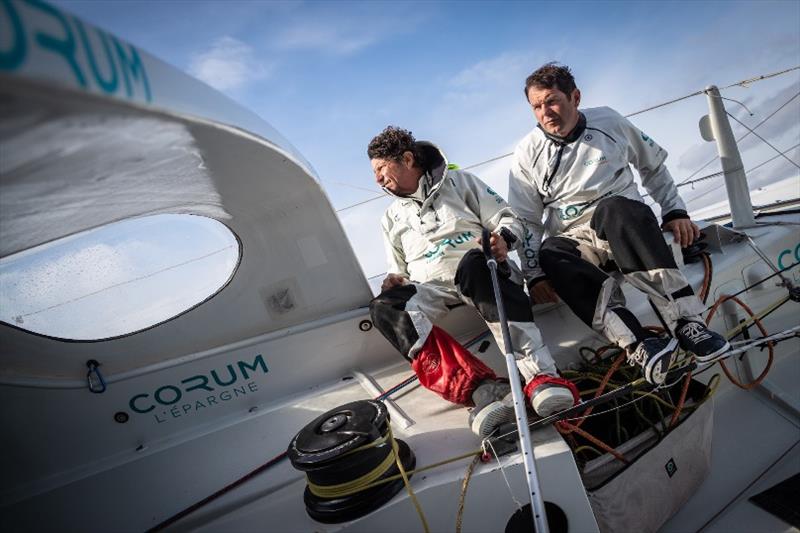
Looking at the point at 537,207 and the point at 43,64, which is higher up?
the point at 43,64

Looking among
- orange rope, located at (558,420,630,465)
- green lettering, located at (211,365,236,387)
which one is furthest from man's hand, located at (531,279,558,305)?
green lettering, located at (211,365,236,387)

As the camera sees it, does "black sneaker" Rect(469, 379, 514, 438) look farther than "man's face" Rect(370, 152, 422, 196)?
No

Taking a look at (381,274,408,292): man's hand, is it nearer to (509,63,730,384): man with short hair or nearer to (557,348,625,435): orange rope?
(509,63,730,384): man with short hair

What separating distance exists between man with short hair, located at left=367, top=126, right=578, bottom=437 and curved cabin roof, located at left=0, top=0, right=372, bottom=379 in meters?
0.39

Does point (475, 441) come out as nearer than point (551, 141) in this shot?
Yes

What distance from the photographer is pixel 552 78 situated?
6.93 ft

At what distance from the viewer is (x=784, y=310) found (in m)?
2.41

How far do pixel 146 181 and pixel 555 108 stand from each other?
1914mm

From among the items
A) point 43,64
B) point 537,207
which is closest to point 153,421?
point 43,64

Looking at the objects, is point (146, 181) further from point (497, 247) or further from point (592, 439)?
point (592, 439)

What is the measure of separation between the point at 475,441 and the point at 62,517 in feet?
6.91

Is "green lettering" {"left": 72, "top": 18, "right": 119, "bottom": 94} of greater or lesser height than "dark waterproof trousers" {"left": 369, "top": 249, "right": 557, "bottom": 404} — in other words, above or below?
above

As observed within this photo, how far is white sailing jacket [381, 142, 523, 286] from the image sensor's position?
7.13 feet

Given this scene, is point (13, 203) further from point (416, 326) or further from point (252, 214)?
point (416, 326)
